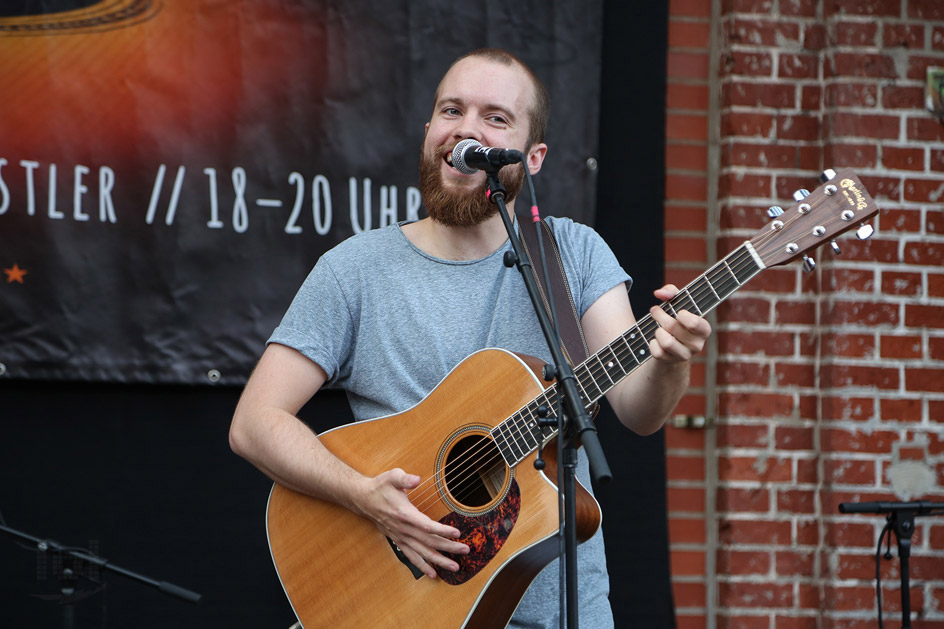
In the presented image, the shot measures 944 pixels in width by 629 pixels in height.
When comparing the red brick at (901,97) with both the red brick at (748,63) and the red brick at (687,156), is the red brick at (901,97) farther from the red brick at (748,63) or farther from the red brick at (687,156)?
the red brick at (687,156)

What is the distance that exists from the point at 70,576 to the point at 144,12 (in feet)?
5.56

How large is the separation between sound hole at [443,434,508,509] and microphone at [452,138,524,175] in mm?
582

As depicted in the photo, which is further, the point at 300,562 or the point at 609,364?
the point at 300,562

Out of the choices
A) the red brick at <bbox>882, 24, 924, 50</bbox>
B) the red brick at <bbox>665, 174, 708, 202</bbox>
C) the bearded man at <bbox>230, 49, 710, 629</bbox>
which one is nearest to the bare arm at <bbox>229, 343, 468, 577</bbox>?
the bearded man at <bbox>230, 49, 710, 629</bbox>

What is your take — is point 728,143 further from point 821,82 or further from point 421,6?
point 421,6

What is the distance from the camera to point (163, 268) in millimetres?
3111

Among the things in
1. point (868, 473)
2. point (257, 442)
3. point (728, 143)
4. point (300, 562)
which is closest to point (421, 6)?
point (728, 143)

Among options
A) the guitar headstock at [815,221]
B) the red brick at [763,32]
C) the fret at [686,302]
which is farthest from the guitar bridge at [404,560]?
the red brick at [763,32]

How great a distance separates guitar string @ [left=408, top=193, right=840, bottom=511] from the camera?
2002 mm

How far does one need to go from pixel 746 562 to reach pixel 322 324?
176cm

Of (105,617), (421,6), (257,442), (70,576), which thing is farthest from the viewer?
(421,6)

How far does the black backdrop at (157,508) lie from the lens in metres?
3.07

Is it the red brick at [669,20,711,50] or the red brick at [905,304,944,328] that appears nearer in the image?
the red brick at [905,304,944,328]

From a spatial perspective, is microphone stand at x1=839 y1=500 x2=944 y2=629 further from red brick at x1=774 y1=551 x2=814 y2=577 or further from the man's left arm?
the man's left arm
